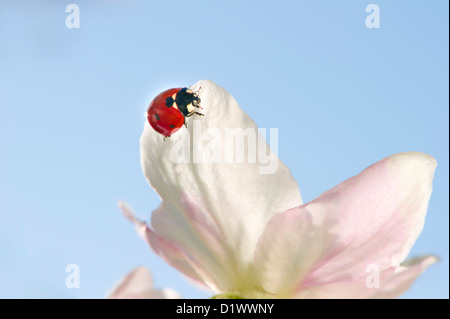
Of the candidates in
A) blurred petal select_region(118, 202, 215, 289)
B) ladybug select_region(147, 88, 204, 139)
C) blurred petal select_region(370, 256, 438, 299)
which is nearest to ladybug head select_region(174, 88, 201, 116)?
ladybug select_region(147, 88, 204, 139)

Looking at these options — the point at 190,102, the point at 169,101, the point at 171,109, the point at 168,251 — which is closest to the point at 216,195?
the point at 168,251

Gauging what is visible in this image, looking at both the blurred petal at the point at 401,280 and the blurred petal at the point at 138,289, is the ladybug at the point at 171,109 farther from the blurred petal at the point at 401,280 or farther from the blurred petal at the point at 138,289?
the blurred petal at the point at 401,280

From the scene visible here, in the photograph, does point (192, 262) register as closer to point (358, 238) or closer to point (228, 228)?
point (228, 228)

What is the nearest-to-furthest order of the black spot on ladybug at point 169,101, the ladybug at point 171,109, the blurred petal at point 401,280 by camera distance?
the blurred petal at point 401,280, the ladybug at point 171,109, the black spot on ladybug at point 169,101

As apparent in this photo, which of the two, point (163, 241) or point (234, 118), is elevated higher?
point (234, 118)

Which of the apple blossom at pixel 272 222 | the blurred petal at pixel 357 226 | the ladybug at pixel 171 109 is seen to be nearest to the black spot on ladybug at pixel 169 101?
the ladybug at pixel 171 109

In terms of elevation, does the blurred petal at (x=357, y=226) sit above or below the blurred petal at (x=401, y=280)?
above

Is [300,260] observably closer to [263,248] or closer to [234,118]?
[263,248]
